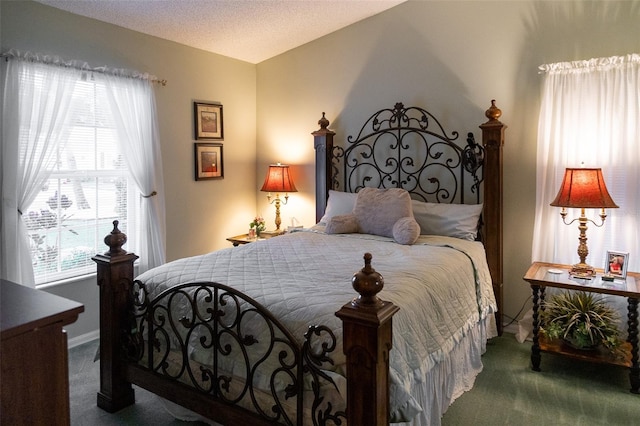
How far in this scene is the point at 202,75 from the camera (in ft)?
14.0

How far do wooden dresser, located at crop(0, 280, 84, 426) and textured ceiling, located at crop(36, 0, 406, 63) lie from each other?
2.78 metres

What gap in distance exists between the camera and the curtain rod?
292 cm

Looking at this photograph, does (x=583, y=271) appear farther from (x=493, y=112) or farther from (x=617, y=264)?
(x=493, y=112)

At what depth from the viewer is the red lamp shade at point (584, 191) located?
2787 mm

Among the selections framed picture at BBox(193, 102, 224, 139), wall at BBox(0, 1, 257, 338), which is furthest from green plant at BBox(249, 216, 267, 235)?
framed picture at BBox(193, 102, 224, 139)

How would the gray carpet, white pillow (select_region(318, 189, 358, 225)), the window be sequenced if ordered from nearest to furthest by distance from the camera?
the gray carpet
the window
white pillow (select_region(318, 189, 358, 225))

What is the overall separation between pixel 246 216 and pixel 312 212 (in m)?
0.78

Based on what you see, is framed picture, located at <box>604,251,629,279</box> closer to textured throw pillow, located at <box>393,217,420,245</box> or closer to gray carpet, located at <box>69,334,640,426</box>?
gray carpet, located at <box>69,334,640,426</box>

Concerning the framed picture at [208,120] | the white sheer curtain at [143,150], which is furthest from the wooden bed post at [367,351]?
the framed picture at [208,120]

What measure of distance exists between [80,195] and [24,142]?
562 millimetres

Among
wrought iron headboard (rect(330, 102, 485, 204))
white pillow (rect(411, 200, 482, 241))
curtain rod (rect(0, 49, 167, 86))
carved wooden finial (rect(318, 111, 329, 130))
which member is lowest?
white pillow (rect(411, 200, 482, 241))

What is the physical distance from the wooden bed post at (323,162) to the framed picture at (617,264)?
2.27 m

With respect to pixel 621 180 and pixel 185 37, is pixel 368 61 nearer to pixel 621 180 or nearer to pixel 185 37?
pixel 185 37

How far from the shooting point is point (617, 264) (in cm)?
286
